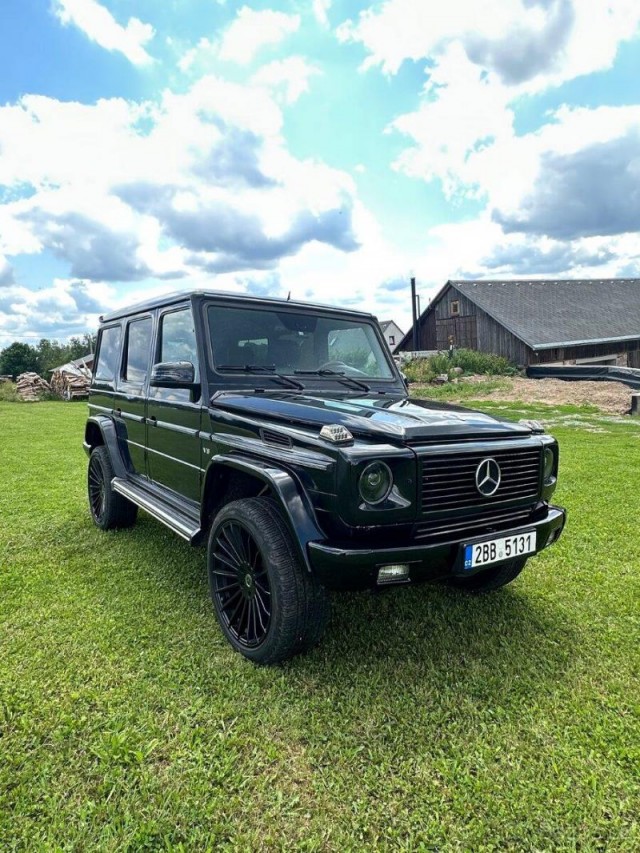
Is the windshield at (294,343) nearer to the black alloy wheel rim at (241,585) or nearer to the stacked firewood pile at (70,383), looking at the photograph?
the black alloy wheel rim at (241,585)

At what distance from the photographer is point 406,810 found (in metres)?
1.91

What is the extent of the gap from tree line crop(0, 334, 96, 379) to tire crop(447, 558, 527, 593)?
222 feet

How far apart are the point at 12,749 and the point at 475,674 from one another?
82.8 inches

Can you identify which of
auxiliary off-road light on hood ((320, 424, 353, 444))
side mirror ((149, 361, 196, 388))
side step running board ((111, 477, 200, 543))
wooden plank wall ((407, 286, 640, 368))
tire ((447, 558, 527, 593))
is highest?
wooden plank wall ((407, 286, 640, 368))

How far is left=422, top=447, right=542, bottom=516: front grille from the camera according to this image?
250 cm

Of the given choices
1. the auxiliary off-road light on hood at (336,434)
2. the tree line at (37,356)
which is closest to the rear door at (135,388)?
the auxiliary off-road light on hood at (336,434)

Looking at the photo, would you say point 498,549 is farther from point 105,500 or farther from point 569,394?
point 569,394

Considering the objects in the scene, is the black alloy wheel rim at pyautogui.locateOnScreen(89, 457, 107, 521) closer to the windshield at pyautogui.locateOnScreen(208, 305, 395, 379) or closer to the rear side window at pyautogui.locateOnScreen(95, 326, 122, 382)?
the rear side window at pyautogui.locateOnScreen(95, 326, 122, 382)

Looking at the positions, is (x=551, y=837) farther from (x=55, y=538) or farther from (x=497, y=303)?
(x=497, y=303)

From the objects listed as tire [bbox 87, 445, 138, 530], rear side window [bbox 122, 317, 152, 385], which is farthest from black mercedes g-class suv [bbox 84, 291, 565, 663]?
tire [bbox 87, 445, 138, 530]

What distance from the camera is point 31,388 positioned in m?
27.7

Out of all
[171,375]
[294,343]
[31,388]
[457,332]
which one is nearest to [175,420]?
[171,375]

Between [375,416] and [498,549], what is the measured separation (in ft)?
2.94

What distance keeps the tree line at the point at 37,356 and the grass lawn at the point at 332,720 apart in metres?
67.5
